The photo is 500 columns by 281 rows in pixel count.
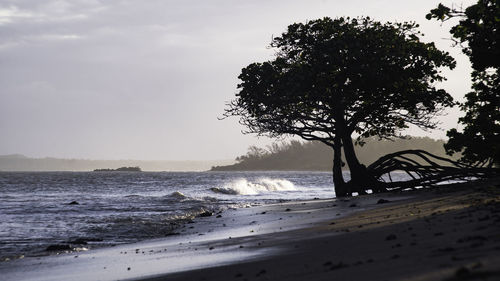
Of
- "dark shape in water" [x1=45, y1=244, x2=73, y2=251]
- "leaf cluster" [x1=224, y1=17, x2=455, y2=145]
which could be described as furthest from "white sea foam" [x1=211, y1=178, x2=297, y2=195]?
"dark shape in water" [x1=45, y1=244, x2=73, y2=251]

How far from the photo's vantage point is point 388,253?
8039 millimetres

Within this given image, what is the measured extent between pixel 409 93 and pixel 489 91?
622 cm

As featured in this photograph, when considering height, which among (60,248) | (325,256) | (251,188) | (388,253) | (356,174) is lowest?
(251,188)

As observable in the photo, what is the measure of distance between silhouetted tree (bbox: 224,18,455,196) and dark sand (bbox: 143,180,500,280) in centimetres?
2033

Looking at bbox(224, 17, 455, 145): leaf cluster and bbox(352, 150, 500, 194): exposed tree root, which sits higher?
bbox(224, 17, 455, 145): leaf cluster

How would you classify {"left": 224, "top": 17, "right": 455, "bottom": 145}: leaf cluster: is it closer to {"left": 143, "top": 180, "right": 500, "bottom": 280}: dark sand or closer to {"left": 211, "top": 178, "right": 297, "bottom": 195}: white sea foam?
{"left": 143, "top": 180, "right": 500, "bottom": 280}: dark sand

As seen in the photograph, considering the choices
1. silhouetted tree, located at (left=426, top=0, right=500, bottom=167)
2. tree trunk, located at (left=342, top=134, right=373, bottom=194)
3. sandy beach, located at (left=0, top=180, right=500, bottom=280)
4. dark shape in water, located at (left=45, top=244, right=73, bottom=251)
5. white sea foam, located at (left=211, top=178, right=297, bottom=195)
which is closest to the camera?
sandy beach, located at (left=0, top=180, right=500, bottom=280)

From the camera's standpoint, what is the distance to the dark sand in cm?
607

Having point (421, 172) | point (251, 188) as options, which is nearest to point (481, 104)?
point (421, 172)

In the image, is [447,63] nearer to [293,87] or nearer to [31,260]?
[293,87]

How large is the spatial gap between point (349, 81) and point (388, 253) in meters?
26.7

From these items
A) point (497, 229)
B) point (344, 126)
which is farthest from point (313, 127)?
point (497, 229)

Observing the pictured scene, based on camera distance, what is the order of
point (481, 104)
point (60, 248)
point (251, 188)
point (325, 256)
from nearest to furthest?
point (325, 256)
point (60, 248)
point (481, 104)
point (251, 188)

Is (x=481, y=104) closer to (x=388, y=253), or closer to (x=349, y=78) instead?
(x=349, y=78)
